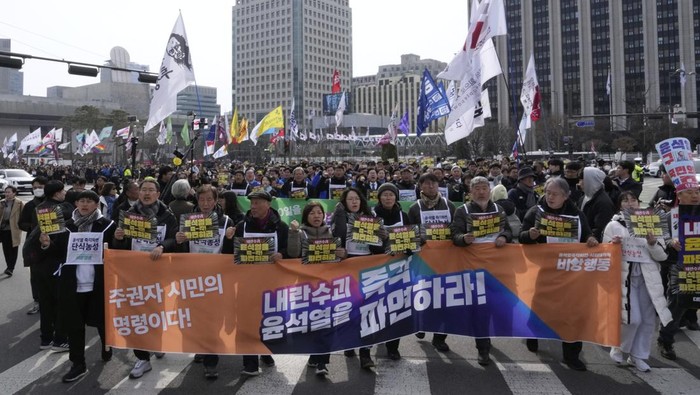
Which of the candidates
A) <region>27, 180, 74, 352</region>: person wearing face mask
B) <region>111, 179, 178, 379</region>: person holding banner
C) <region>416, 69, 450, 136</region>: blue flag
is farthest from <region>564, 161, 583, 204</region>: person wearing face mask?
<region>416, 69, 450, 136</region>: blue flag

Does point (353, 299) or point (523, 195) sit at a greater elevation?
point (523, 195)

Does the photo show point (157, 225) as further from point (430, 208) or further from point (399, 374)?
point (430, 208)

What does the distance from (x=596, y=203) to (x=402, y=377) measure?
3312 millimetres

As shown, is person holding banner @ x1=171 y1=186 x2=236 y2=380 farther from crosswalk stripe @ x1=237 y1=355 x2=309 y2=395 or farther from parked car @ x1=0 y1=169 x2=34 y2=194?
parked car @ x1=0 y1=169 x2=34 y2=194

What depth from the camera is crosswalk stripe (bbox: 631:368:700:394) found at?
206 inches

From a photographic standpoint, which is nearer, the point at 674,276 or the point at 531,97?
the point at 674,276

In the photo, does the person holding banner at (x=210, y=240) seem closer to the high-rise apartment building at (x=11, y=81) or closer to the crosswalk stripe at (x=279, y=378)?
the crosswalk stripe at (x=279, y=378)

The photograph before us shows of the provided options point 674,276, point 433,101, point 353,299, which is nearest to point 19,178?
point 433,101

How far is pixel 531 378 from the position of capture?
5559mm

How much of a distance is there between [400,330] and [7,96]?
432ft

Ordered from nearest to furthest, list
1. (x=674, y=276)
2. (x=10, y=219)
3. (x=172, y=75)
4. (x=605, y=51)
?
(x=674, y=276), (x=10, y=219), (x=172, y=75), (x=605, y=51)

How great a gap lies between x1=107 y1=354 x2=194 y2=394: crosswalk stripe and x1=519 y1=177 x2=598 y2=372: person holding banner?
12.8ft

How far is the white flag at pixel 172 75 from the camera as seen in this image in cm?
1130

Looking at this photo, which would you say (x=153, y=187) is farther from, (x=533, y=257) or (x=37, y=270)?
(x=533, y=257)
